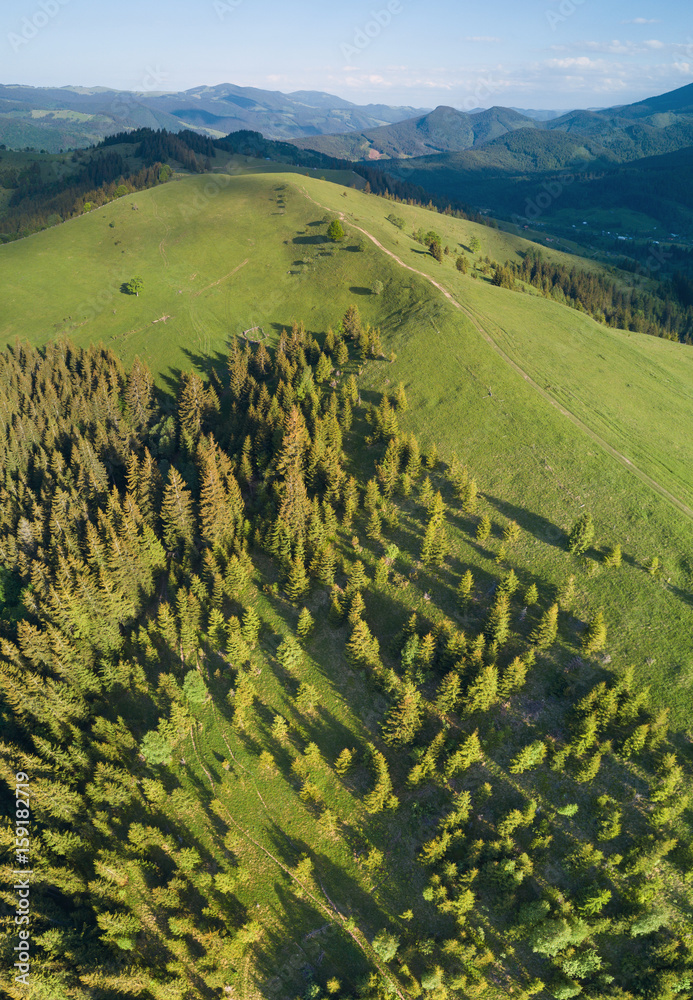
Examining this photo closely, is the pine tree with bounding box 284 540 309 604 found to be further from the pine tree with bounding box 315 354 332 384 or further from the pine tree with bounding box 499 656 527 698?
the pine tree with bounding box 315 354 332 384

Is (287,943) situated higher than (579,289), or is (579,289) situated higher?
(579,289)

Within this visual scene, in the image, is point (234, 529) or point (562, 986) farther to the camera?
point (234, 529)

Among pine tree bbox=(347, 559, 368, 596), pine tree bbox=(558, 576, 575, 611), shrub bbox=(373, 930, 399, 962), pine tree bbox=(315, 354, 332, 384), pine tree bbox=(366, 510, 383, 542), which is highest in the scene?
pine tree bbox=(315, 354, 332, 384)

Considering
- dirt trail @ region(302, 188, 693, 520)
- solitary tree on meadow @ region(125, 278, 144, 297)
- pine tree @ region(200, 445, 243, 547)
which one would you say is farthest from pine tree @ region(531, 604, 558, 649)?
solitary tree on meadow @ region(125, 278, 144, 297)

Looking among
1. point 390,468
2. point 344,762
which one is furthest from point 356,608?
point 390,468

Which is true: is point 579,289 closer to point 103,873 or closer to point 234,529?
point 234,529

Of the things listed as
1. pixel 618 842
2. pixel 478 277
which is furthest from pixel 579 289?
pixel 618 842
